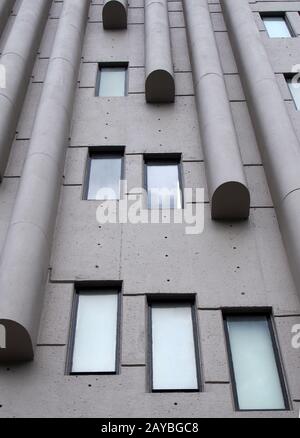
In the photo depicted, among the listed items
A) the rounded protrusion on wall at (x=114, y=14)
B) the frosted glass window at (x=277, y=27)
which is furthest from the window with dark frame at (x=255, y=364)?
the rounded protrusion on wall at (x=114, y=14)

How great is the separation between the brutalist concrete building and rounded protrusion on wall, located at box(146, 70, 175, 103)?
0.12 ft

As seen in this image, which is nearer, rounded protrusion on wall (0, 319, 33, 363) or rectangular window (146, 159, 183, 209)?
rounded protrusion on wall (0, 319, 33, 363)

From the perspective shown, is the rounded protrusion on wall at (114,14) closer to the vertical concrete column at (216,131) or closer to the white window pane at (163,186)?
the vertical concrete column at (216,131)

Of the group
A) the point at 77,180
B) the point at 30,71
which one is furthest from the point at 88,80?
the point at 77,180

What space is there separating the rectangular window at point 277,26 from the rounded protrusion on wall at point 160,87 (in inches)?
183

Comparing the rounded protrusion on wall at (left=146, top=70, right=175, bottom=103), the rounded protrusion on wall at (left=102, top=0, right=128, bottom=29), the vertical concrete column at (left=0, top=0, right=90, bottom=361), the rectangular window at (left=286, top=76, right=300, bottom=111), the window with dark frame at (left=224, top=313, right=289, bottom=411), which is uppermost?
the rounded protrusion on wall at (left=102, top=0, right=128, bottom=29)

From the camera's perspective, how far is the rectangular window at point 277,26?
16.3m

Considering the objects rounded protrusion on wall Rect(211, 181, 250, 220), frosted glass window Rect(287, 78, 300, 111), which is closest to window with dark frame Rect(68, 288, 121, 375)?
rounded protrusion on wall Rect(211, 181, 250, 220)

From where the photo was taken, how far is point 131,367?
343 inches

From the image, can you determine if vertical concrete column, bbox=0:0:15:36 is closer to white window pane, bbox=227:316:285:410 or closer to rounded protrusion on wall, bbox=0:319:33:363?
rounded protrusion on wall, bbox=0:319:33:363

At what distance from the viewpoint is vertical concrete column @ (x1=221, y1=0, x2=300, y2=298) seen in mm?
10148

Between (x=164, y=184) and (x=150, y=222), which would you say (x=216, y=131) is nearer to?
(x=164, y=184)

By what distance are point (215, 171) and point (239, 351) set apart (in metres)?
3.68

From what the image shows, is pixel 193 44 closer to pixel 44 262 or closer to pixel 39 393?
Result: pixel 44 262
